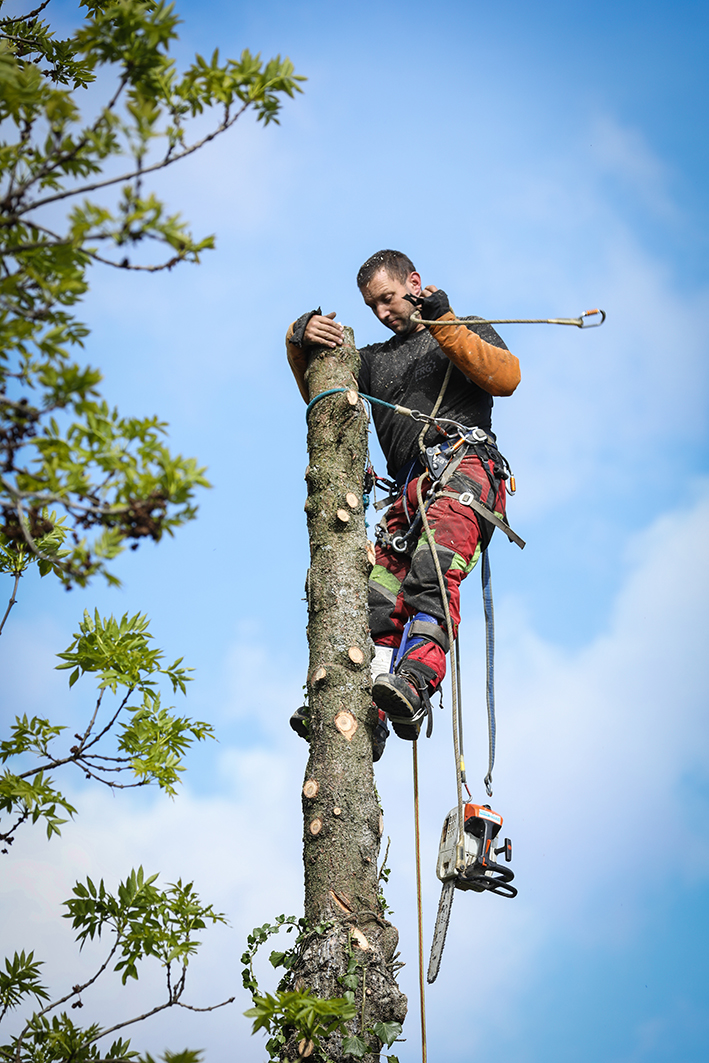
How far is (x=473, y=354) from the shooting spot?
385 centimetres

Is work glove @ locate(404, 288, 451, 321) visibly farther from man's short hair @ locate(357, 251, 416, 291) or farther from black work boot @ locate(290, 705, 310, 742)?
black work boot @ locate(290, 705, 310, 742)

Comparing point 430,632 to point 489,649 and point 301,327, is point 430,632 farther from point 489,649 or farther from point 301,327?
point 301,327

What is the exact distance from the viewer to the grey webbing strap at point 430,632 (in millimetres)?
3551

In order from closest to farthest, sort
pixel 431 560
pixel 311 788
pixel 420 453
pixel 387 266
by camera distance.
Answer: pixel 311 788, pixel 431 560, pixel 420 453, pixel 387 266

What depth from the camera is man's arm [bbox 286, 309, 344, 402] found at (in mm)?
3758

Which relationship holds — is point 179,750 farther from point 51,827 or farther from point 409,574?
point 409,574

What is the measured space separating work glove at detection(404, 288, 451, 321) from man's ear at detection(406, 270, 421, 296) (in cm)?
41

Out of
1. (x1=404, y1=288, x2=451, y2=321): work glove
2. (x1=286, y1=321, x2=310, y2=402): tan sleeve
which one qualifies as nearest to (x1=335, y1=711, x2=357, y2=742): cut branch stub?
(x1=286, y1=321, x2=310, y2=402): tan sleeve

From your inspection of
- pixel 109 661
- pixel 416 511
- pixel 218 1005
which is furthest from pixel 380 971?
pixel 416 511

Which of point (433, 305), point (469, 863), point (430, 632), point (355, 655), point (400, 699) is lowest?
point (469, 863)

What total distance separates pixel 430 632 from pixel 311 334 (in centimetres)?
131

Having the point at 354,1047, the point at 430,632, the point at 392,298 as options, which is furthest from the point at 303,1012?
the point at 392,298

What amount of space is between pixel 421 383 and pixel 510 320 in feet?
1.83

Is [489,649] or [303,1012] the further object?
[489,649]
